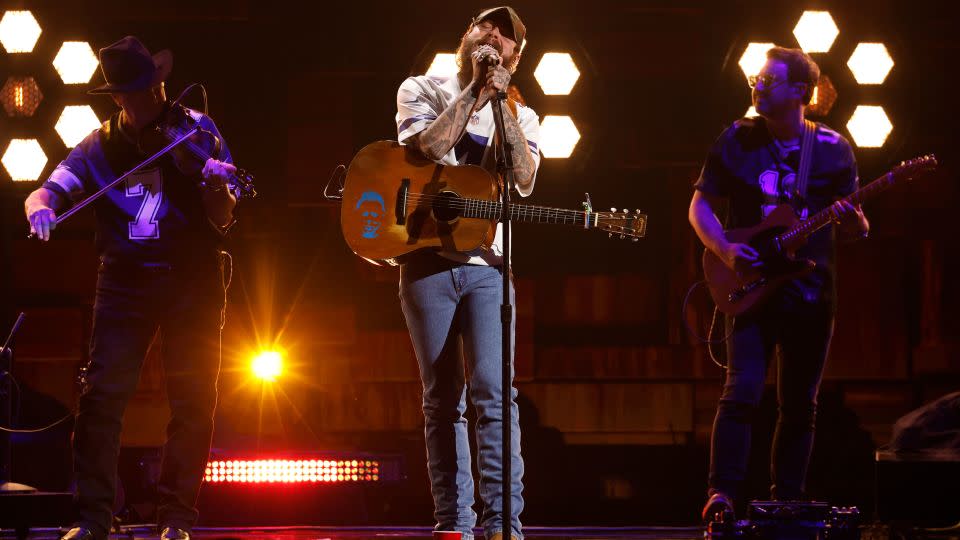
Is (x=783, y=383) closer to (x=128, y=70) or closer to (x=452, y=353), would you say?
(x=452, y=353)

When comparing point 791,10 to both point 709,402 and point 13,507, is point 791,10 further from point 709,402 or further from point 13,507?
point 13,507

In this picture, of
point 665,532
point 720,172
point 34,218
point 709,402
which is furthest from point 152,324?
point 709,402

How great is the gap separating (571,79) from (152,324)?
332cm

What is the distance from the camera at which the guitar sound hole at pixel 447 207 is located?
3953mm

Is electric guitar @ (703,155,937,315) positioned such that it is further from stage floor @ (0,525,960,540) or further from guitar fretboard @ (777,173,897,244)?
stage floor @ (0,525,960,540)

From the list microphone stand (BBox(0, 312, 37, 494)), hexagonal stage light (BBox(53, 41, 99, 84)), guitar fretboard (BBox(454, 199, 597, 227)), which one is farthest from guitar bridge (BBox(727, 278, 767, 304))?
hexagonal stage light (BBox(53, 41, 99, 84))

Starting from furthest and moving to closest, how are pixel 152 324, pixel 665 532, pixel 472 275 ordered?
pixel 665 532 < pixel 152 324 < pixel 472 275

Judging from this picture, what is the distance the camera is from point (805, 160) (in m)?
4.41

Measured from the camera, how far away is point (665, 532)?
18.4 ft

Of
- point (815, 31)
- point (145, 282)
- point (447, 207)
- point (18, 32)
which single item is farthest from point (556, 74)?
point (18, 32)

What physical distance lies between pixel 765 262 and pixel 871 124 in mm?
2725

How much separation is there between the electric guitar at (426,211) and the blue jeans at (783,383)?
729 mm

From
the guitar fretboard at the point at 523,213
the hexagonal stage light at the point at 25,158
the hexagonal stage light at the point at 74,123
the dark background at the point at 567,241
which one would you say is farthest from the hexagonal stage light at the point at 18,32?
the guitar fretboard at the point at 523,213

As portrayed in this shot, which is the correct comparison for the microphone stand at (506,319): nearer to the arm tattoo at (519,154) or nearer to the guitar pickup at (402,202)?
the arm tattoo at (519,154)
